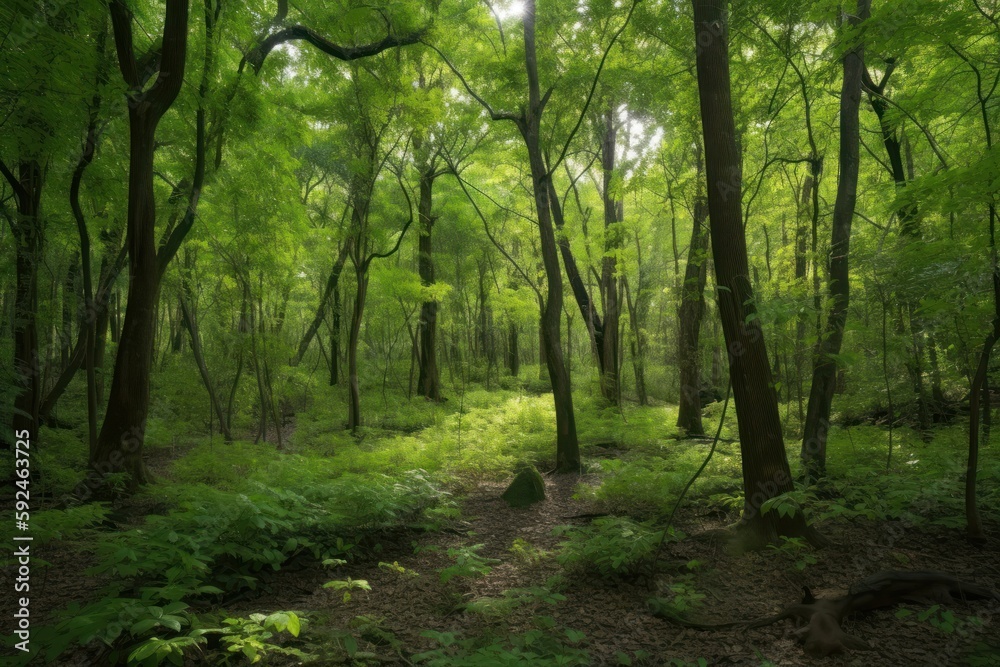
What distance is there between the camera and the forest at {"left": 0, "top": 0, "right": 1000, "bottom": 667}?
11.6 feet

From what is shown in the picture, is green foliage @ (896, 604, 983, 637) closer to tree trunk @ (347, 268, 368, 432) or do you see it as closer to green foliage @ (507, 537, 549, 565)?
green foliage @ (507, 537, 549, 565)

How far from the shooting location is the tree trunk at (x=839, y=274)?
5.73m

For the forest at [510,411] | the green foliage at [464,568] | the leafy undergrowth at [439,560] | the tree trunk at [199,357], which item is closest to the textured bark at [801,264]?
the forest at [510,411]

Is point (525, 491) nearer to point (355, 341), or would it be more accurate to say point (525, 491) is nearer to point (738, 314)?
point (738, 314)

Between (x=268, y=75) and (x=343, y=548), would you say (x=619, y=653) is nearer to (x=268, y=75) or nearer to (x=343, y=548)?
(x=343, y=548)

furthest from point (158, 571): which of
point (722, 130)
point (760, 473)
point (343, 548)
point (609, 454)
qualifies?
point (609, 454)

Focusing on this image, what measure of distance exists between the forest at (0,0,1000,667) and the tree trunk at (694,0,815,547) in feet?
0.10

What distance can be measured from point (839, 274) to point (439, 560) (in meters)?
5.81

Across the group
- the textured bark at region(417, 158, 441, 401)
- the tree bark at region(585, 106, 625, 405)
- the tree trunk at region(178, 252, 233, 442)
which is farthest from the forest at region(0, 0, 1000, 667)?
the textured bark at region(417, 158, 441, 401)

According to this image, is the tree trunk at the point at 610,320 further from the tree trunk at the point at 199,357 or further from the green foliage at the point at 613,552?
the tree trunk at the point at 199,357

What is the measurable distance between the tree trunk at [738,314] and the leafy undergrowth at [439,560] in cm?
31

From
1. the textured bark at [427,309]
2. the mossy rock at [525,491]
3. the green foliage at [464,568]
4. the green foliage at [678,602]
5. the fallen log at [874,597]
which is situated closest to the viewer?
the fallen log at [874,597]

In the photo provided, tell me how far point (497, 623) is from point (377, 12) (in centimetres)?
1022

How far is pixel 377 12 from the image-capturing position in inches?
359
